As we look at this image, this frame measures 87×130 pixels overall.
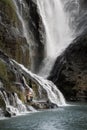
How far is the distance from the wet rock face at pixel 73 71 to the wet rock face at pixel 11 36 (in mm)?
6793

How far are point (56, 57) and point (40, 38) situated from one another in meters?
4.86

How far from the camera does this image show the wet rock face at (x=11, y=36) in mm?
63531

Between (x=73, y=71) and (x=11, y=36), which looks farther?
(x=73, y=71)

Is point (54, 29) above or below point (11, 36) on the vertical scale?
above

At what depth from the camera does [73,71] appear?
71.1m

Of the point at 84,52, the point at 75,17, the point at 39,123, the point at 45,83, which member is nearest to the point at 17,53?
the point at 45,83

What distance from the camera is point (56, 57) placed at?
262ft

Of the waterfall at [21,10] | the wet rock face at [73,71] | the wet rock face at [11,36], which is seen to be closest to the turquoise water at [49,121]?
A: the wet rock face at [73,71]

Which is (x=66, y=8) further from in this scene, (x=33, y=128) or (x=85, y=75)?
(x=33, y=128)

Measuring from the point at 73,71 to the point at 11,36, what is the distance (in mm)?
13251

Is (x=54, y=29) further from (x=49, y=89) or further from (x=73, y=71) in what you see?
(x=49, y=89)

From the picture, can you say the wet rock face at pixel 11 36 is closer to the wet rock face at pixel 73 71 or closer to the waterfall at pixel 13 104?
the wet rock face at pixel 73 71

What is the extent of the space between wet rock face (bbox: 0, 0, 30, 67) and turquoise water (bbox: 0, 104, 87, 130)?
20.2 m

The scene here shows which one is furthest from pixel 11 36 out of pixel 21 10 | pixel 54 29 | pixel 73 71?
pixel 54 29
